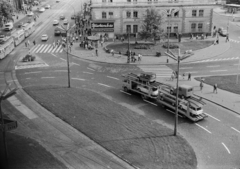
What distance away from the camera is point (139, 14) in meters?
82.8

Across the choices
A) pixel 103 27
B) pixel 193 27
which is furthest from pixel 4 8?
pixel 193 27

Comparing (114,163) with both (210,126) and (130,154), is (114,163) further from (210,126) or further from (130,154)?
(210,126)

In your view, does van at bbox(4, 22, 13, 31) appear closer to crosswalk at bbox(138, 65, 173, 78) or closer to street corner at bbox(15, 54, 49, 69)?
street corner at bbox(15, 54, 49, 69)

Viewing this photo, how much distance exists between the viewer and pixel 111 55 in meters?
69.1

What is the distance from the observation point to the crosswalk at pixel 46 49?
7406 centimetres

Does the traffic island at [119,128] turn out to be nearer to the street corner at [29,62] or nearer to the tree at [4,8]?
the street corner at [29,62]

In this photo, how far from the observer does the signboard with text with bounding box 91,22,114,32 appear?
8238 centimetres

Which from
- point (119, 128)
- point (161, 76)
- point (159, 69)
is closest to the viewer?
point (119, 128)

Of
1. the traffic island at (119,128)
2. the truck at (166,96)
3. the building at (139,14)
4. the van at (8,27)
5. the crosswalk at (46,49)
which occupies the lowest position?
the traffic island at (119,128)

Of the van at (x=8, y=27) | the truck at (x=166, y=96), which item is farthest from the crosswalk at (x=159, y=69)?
the van at (x=8, y=27)

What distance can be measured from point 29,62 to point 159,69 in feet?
83.6

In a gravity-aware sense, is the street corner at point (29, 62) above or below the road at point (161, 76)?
above

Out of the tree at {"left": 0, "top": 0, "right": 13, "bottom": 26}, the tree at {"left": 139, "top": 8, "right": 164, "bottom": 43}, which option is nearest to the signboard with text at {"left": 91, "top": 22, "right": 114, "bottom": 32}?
the tree at {"left": 139, "top": 8, "right": 164, "bottom": 43}

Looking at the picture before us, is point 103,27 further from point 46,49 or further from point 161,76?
point 161,76
